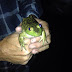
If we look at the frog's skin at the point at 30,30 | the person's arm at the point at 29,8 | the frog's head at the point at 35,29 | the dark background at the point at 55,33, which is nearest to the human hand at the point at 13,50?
the frog's skin at the point at 30,30

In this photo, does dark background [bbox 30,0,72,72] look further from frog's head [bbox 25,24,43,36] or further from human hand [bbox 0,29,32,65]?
frog's head [bbox 25,24,43,36]

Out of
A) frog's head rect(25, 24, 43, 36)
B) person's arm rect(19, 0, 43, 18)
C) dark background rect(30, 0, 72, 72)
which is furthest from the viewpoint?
dark background rect(30, 0, 72, 72)

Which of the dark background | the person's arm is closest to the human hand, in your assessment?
the person's arm

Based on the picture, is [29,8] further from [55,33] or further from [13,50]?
[55,33]

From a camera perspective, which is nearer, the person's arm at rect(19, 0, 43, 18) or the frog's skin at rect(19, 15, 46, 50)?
the frog's skin at rect(19, 15, 46, 50)

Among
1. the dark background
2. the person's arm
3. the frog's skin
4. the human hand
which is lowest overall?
the dark background

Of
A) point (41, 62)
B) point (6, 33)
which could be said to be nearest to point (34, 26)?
point (6, 33)
